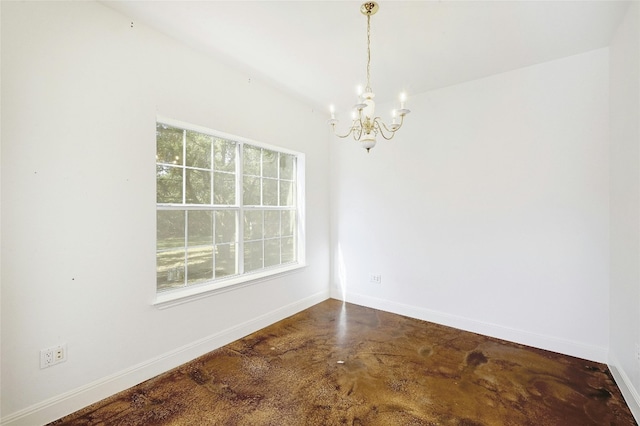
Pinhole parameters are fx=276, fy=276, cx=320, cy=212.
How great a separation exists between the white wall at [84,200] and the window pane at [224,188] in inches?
22.7

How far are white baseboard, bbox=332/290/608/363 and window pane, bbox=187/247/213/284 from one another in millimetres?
2096

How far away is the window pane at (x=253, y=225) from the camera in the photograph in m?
3.18

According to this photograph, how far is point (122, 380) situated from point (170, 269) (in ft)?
2.85

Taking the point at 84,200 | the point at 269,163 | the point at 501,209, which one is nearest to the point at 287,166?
the point at 269,163

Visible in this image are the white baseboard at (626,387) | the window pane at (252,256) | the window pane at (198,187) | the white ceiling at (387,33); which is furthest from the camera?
the window pane at (252,256)

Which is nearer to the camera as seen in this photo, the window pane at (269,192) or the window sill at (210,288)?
the window sill at (210,288)

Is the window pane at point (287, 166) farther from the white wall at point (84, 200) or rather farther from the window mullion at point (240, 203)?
the white wall at point (84, 200)

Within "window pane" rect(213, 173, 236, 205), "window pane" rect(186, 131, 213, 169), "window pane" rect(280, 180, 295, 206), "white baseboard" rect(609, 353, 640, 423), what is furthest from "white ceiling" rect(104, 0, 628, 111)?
"white baseboard" rect(609, 353, 640, 423)

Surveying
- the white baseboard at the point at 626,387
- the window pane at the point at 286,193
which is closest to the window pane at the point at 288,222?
the window pane at the point at 286,193

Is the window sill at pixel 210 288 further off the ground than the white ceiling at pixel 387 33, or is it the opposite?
the white ceiling at pixel 387 33

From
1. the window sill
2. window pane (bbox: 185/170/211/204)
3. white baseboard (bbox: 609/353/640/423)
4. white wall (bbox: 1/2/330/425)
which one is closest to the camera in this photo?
white wall (bbox: 1/2/330/425)

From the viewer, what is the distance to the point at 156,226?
2316 millimetres

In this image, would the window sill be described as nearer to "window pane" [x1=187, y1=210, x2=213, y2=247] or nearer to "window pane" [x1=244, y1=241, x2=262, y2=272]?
"window pane" [x1=244, y1=241, x2=262, y2=272]

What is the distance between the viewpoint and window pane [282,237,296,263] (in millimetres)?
3705
